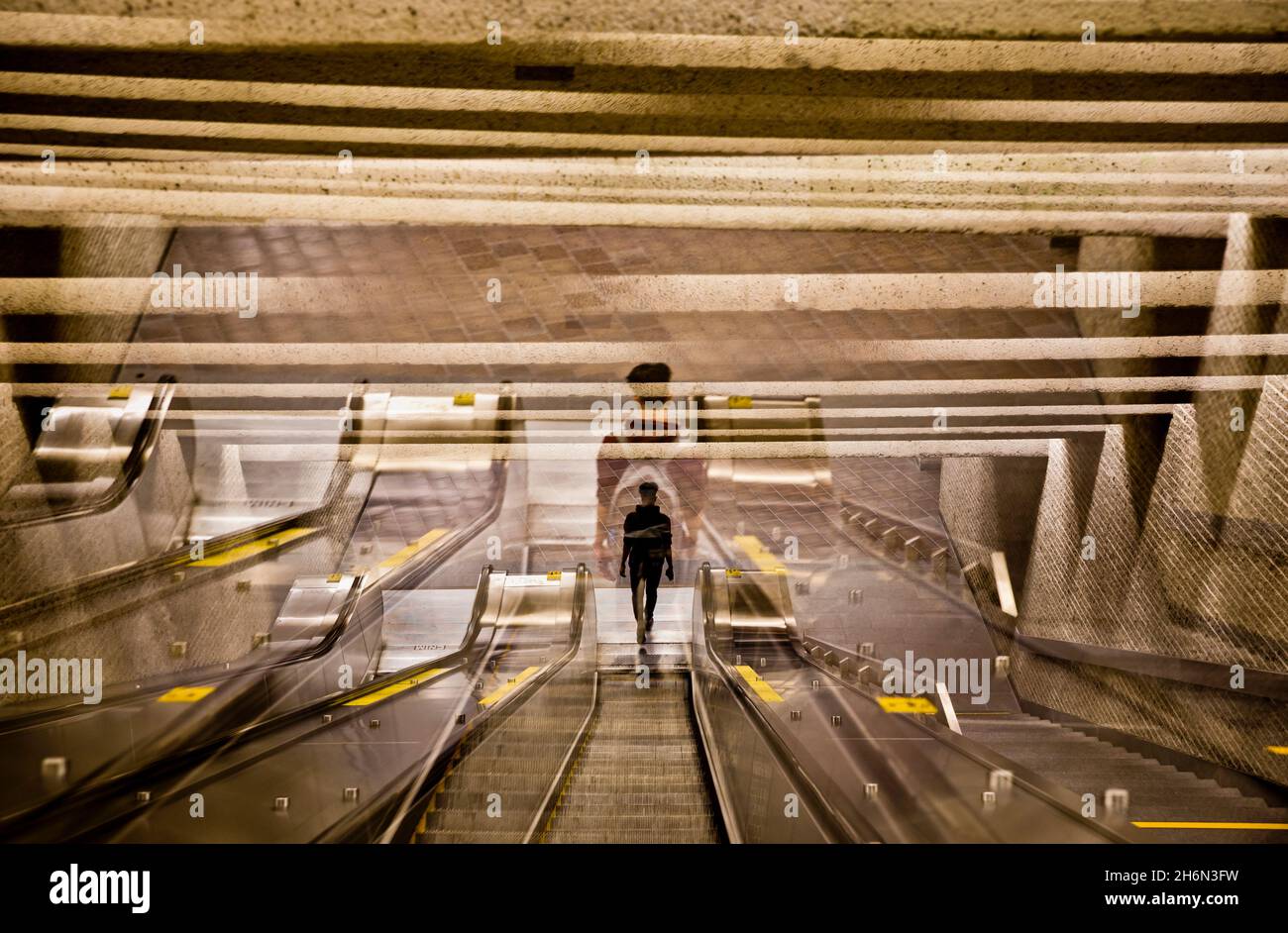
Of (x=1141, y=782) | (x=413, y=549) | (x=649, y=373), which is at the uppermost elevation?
(x=649, y=373)

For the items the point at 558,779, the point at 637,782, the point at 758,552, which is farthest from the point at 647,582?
the point at 558,779

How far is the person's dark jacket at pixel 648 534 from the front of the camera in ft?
17.8

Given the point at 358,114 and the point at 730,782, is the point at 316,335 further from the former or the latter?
the point at 730,782

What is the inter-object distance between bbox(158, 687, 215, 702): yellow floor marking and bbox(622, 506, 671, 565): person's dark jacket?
2915mm

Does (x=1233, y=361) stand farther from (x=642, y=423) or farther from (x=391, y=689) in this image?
(x=391, y=689)

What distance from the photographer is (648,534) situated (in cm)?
548

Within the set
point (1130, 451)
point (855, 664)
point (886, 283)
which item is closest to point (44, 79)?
point (886, 283)

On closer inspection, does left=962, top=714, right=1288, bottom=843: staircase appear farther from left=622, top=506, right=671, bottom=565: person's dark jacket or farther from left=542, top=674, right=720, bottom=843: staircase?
left=622, top=506, right=671, bottom=565: person's dark jacket

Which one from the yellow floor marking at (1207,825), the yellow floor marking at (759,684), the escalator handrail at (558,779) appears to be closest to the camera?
the yellow floor marking at (1207,825)

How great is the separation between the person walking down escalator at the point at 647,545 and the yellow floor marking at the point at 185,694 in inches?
108

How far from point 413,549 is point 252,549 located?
4.61 ft

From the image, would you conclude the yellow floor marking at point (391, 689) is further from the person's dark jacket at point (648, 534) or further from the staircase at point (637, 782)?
the person's dark jacket at point (648, 534)

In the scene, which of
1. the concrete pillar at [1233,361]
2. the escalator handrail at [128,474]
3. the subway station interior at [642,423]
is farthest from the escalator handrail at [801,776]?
the escalator handrail at [128,474]

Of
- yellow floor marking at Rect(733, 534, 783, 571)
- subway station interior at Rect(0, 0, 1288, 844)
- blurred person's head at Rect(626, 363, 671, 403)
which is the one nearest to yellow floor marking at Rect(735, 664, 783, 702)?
subway station interior at Rect(0, 0, 1288, 844)
